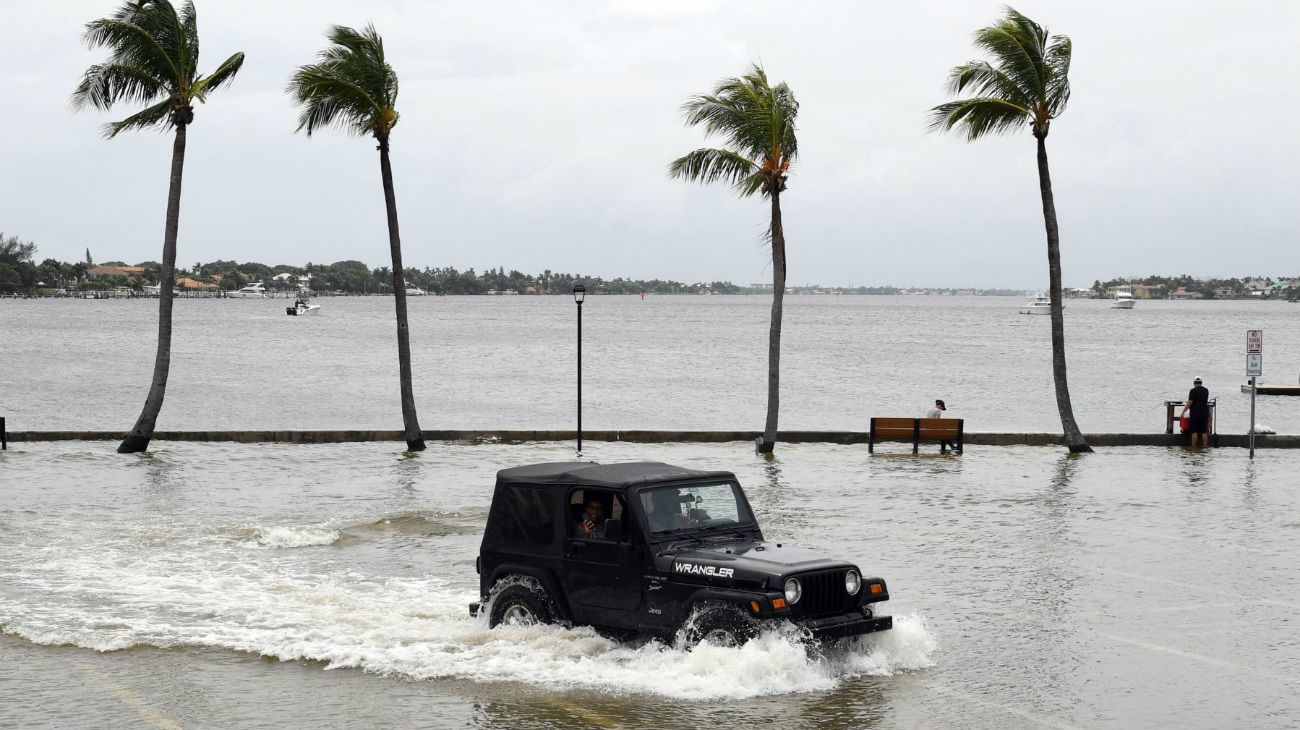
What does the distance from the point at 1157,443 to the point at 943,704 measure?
22801 mm

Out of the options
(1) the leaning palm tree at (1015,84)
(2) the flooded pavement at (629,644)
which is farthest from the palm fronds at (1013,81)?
(2) the flooded pavement at (629,644)

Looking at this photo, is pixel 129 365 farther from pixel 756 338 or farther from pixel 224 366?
pixel 756 338

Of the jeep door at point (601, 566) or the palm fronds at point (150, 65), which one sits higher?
the palm fronds at point (150, 65)

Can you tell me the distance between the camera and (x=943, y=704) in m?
9.84

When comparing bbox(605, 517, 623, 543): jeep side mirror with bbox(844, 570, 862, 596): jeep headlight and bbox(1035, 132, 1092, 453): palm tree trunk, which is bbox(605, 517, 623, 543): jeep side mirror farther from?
bbox(1035, 132, 1092, 453): palm tree trunk

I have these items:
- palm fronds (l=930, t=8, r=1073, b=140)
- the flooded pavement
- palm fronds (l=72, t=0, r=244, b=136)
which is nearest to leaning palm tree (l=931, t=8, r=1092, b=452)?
palm fronds (l=930, t=8, r=1073, b=140)

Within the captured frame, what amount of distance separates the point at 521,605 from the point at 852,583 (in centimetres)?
294

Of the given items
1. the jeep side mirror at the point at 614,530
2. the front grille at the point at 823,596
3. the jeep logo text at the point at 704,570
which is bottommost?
the front grille at the point at 823,596

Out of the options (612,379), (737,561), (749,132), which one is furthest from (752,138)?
(612,379)

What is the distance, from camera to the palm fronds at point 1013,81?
27.9 metres

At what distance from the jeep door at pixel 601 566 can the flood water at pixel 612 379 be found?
33012 mm

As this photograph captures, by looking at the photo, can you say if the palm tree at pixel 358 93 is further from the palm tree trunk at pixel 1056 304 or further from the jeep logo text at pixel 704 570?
the jeep logo text at pixel 704 570

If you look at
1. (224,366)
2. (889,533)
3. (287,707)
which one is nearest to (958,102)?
(889,533)

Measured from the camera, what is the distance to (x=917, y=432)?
94.9 feet
